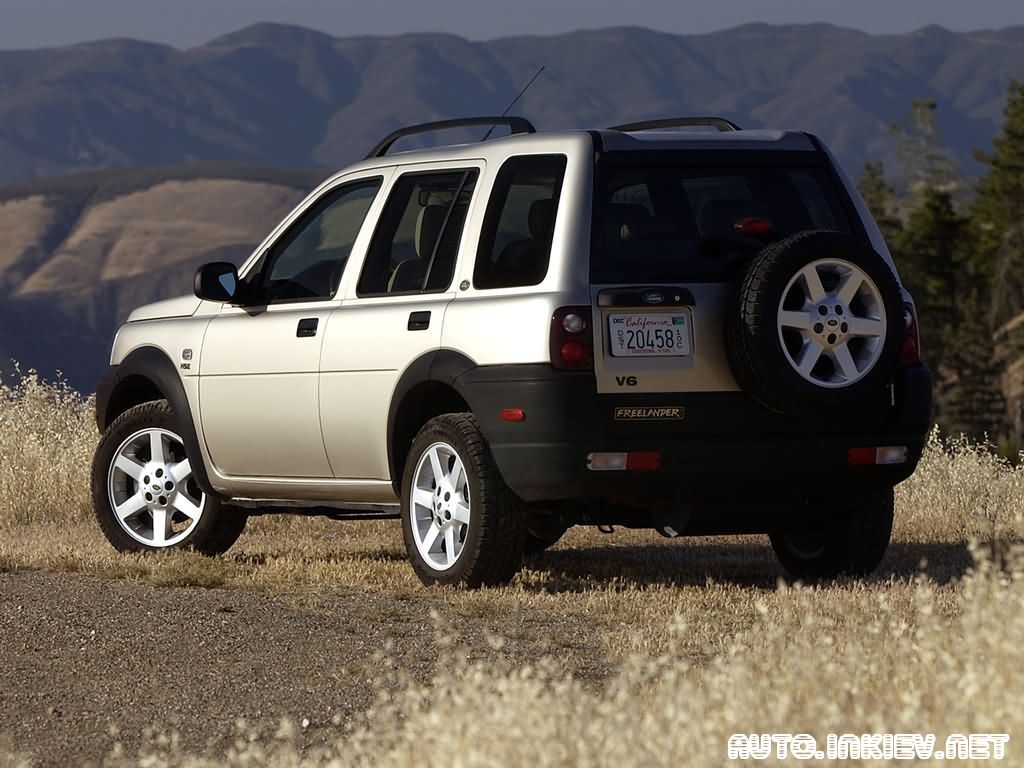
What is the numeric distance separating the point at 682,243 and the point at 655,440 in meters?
0.87

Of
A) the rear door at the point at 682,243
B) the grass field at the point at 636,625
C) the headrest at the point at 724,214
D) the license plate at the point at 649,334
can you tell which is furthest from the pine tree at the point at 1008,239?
the license plate at the point at 649,334

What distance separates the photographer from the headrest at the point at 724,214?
8.61 metres

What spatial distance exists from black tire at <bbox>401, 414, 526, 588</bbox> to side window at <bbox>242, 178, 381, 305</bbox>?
1218mm

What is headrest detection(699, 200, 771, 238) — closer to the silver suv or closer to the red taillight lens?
the silver suv

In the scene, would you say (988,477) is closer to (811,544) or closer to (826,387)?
(811,544)

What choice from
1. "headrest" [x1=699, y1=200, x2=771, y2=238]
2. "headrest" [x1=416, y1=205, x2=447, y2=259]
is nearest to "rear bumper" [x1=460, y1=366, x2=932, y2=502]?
"headrest" [x1=699, y1=200, x2=771, y2=238]

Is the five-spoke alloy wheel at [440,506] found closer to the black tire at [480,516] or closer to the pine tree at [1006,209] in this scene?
the black tire at [480,516]

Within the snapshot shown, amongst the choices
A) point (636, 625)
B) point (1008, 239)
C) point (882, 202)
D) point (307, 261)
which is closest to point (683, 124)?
point (307, 261)

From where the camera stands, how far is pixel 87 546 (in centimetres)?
1129

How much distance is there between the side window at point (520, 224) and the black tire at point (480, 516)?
0.66 meters

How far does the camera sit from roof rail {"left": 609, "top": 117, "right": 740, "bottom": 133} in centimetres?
937

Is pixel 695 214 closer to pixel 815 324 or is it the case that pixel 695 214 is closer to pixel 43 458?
pixel 815 324

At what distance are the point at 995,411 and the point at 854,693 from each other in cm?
6686

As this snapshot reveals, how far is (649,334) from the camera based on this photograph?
825 cm
